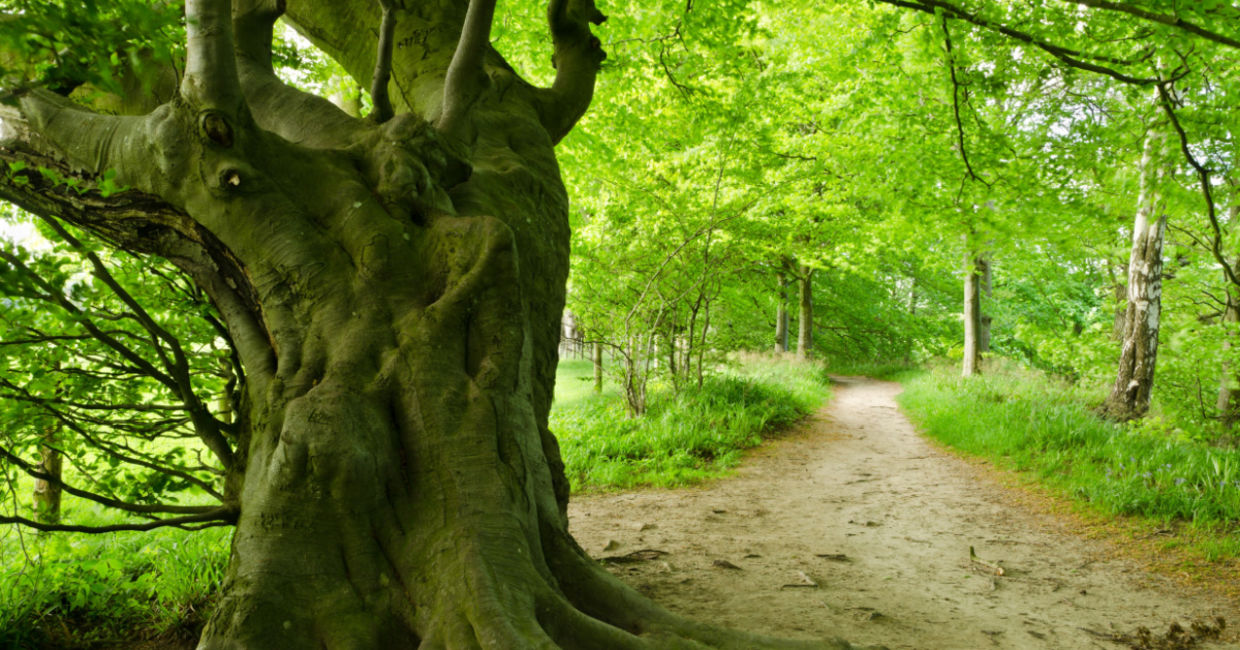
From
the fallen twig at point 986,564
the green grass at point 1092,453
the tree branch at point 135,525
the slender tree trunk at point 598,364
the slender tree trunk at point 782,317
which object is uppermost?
the slender tree trunk at point 782,317

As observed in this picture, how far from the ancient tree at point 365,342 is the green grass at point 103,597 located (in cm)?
86

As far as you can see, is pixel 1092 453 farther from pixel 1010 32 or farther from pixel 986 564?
pixel 1010 32

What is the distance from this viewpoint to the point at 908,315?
84.0 ft

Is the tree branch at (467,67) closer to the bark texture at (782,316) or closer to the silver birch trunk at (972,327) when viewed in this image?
the silver birch trunk at (972,327)

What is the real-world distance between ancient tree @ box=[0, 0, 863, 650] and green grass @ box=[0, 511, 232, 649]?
86 centimetres

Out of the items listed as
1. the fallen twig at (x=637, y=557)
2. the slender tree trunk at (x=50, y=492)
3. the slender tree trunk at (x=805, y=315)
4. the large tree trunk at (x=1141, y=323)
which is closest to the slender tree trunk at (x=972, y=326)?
the large tree trunk at (x=1141, y=323)

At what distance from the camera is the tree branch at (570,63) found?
4.22 m

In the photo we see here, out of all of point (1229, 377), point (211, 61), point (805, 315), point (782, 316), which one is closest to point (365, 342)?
point (211, 61)

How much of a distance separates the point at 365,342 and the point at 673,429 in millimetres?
6213

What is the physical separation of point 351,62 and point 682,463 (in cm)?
544

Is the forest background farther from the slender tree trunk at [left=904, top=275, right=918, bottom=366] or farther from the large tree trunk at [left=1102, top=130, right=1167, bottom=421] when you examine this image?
the slender tree trunk at [left=904, top=275, right=918, bottom=366]

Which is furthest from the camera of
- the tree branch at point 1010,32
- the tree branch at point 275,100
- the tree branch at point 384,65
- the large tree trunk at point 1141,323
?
the large tree trunk at point 1141,323

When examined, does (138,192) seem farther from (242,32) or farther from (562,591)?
(562,591)

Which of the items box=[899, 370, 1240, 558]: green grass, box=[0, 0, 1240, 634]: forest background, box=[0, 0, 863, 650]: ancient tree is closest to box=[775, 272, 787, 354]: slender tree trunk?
box=[0, 0, 1240, 634]: forest background
